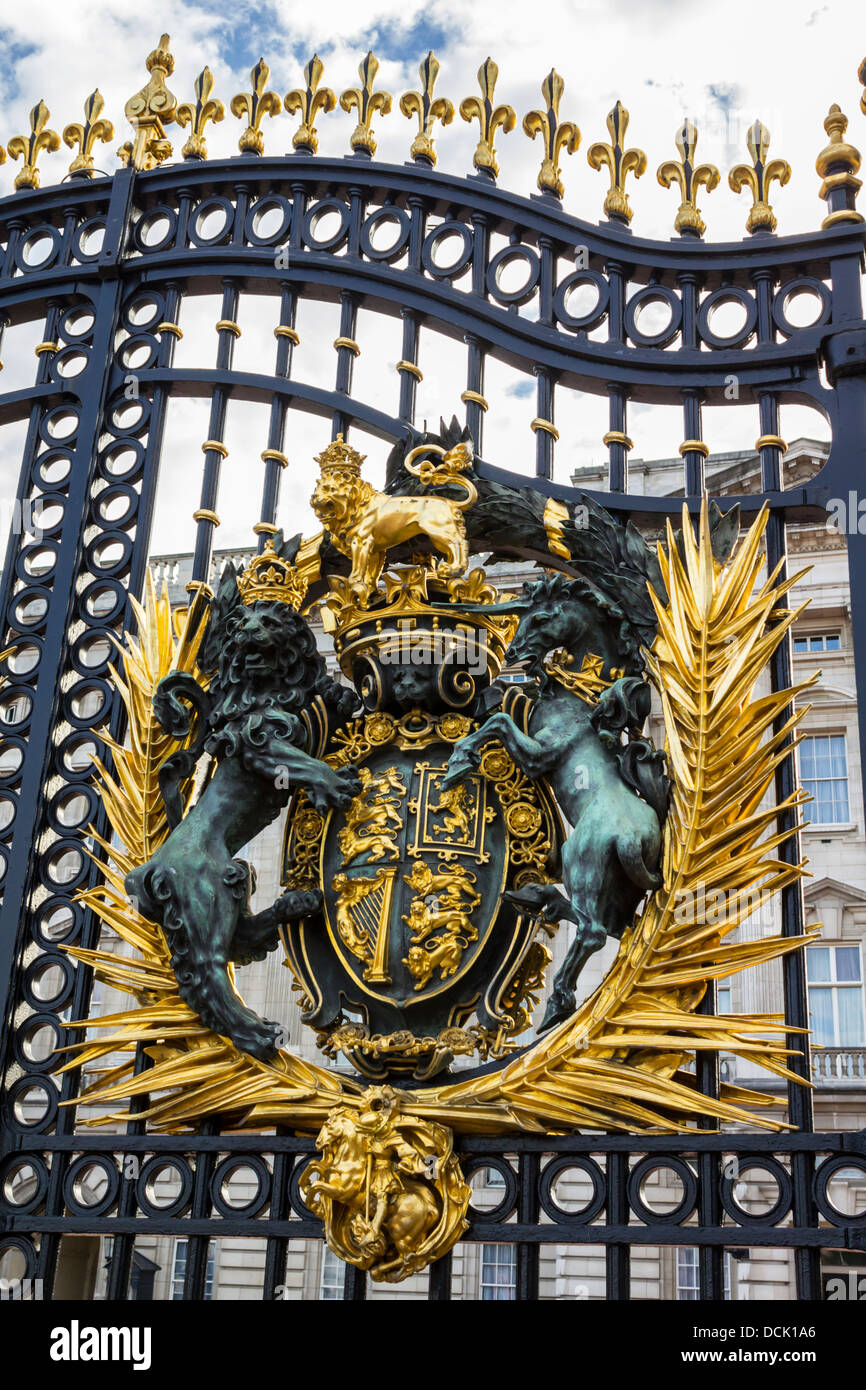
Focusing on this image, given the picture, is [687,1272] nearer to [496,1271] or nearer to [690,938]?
[496,1271]

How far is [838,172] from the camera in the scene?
233 inches

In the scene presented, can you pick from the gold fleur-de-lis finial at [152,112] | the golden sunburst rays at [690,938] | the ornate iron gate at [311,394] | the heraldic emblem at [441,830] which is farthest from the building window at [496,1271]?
the gold fleur-de-lis finial at [152,112]

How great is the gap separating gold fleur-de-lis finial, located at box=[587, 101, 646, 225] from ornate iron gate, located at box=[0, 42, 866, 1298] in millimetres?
14

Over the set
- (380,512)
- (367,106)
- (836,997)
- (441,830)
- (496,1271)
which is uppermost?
(367,106)

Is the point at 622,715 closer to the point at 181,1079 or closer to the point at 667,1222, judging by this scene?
the point at 667,1222

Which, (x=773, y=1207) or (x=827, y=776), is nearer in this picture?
(x=773, y=1207)

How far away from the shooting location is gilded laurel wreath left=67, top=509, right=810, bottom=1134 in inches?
187

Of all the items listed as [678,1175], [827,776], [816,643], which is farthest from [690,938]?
[816,643]

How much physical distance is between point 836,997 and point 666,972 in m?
9.16

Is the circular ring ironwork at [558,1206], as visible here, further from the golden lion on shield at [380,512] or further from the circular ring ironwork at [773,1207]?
the golden lion on shield at [380,512]

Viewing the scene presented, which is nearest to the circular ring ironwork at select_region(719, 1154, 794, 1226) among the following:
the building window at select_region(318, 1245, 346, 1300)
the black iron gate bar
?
the black iron gate bar

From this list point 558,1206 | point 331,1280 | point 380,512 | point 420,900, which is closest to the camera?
point 558,1206

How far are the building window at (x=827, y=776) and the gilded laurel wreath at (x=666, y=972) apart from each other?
27.8ft
